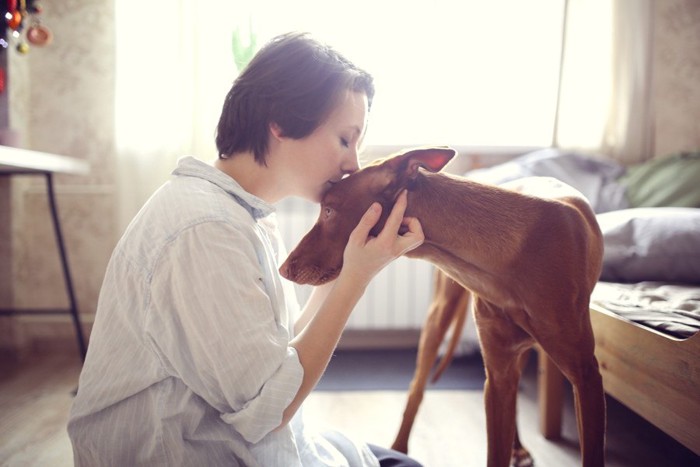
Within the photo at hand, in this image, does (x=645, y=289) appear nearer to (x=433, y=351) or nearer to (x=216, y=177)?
(x=433, y=351)

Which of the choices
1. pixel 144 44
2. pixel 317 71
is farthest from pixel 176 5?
pixel 317 71

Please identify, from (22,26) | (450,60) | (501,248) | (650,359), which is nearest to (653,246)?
(650,359)

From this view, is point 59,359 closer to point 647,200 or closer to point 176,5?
point 176,5

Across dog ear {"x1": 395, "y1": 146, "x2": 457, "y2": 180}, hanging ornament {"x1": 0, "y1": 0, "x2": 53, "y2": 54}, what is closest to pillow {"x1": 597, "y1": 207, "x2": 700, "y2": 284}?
dog ear {"x1": 395, "y1": 146, "x2": 457, "y2": 180}

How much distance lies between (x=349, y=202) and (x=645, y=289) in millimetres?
1108

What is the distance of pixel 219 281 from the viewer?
71 cm

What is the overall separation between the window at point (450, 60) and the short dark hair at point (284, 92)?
5.63 ft

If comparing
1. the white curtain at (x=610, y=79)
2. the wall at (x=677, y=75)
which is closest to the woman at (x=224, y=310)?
the white curtain at (x=610, y=79)

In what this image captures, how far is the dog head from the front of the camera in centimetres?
102

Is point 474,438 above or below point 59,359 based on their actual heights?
above

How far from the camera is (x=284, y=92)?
91 cm

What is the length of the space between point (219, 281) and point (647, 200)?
2.17 meters

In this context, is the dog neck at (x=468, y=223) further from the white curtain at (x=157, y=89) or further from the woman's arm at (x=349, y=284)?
the white curtain at (x=157, y=89)

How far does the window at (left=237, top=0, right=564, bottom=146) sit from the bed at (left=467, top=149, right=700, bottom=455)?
0.51 metres
